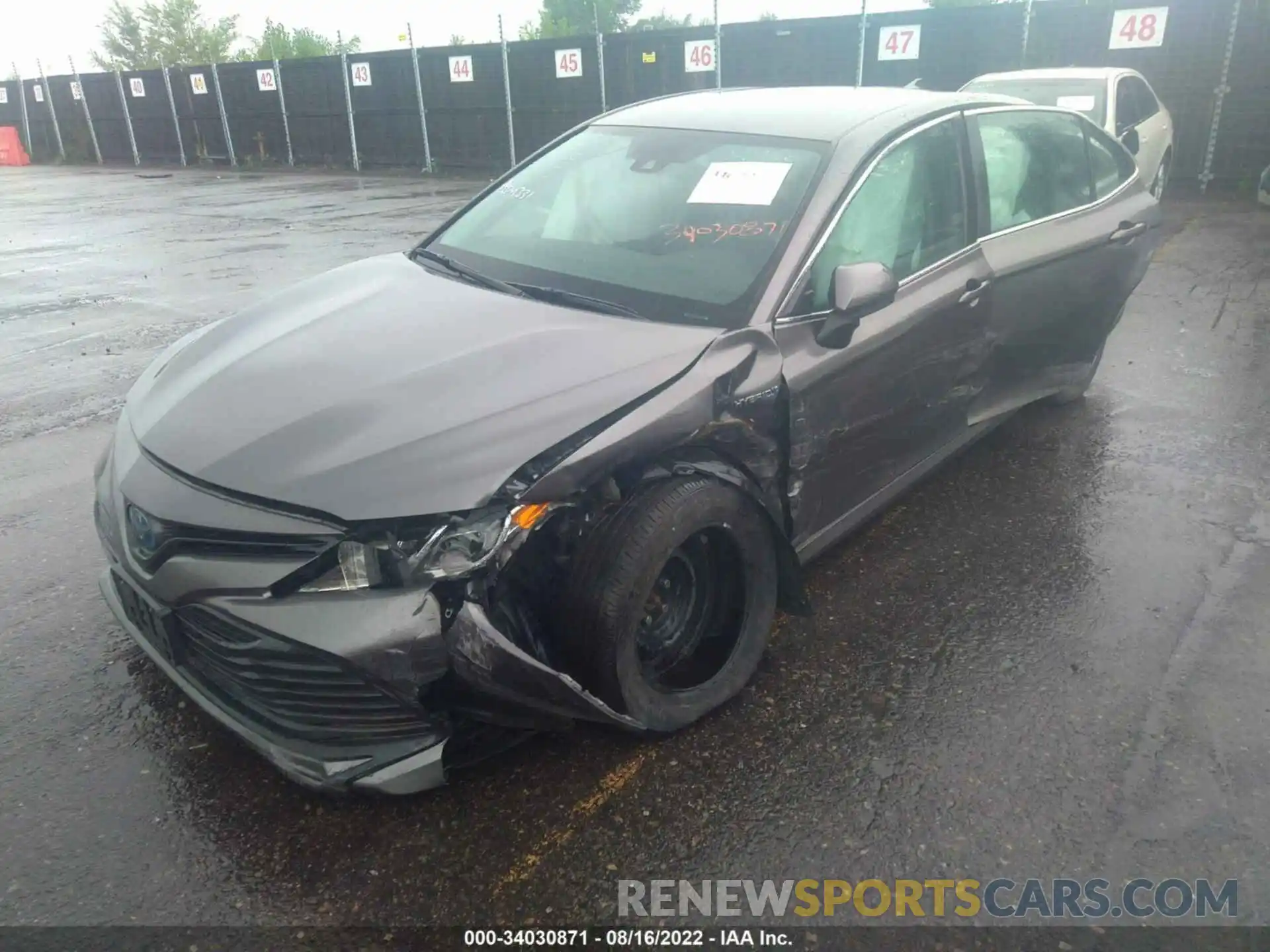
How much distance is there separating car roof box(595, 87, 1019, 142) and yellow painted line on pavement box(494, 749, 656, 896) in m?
2.14

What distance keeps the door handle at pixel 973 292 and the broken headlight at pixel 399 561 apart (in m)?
2.24

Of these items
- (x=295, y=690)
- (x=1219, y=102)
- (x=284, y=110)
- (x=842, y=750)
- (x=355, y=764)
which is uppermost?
(x=284, y=110)

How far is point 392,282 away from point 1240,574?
3253mm

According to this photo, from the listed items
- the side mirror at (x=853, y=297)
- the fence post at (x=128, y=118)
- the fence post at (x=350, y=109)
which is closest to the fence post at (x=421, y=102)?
the fence post at (x=350, y=109)

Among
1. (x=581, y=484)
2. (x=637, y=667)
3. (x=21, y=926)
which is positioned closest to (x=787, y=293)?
(x=581, y=484)

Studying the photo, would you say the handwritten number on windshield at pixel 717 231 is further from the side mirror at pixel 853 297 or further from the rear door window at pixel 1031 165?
the rear door window at pixel 1031 165

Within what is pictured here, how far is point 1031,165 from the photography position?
410 centimetres

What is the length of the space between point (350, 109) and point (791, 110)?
20.5 metres

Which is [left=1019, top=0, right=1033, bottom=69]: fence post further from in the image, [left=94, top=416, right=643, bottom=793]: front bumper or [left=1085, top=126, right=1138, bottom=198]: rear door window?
[left=94, top=416, right=643, bottom=793]: front bumper

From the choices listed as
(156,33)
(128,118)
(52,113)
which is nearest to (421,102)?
(128,118)

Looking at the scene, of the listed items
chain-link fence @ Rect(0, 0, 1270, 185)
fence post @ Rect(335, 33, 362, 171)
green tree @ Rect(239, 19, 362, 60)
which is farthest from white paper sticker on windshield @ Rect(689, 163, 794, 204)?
green tree @ Rect(239, 19, 362, 60)

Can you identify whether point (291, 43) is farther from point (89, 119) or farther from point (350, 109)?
point (350, 109)

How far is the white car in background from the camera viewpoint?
933 centimetres

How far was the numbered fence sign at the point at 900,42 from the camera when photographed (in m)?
14.5
